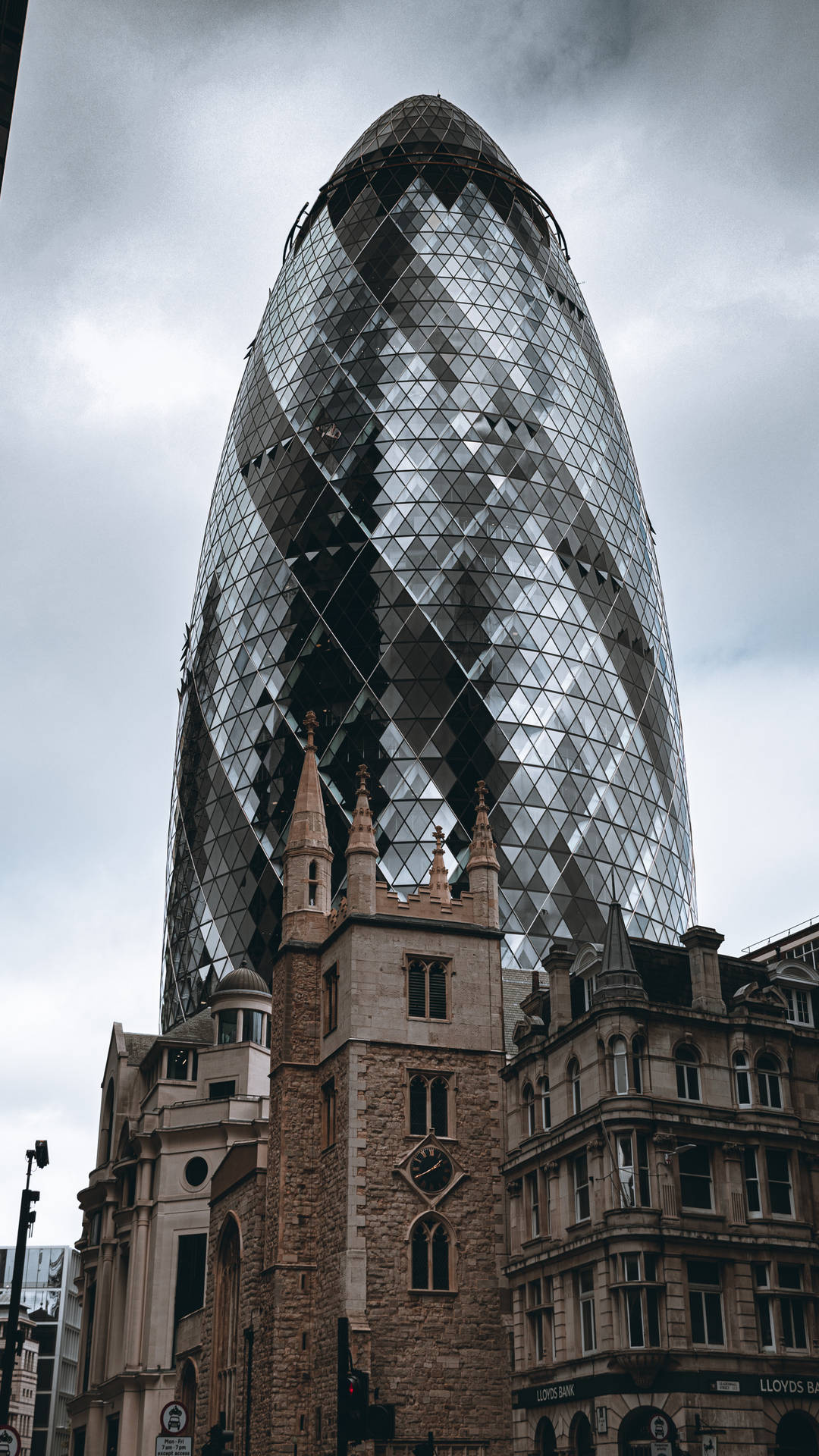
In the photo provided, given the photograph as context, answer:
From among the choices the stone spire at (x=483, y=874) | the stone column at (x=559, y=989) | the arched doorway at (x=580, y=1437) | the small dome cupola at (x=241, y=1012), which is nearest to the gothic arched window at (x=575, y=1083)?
the stone column at (x=559, y=989)

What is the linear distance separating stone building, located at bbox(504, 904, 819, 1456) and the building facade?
3372 inches

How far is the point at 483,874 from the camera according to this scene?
151ft

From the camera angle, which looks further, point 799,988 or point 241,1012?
point 241,1012

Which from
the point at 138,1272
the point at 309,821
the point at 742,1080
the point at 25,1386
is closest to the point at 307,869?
the point at 309,821

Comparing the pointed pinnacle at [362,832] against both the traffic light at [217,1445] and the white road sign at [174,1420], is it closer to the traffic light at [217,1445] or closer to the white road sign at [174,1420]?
the traffic light at [217,1445]

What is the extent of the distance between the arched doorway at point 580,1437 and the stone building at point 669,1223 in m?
0.04

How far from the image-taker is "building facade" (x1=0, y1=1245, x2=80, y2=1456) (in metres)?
121

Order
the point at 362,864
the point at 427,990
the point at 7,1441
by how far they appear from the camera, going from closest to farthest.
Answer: the point at 7,1441 → the point at 427,990 → the point at 362,864

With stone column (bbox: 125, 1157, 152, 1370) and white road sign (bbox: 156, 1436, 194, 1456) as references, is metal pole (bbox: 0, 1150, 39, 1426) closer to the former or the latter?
white road sign (bbox: 156, 1436, 194, 1456)

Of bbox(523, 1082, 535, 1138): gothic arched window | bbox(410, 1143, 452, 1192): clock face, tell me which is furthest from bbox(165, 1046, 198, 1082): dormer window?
bbox(523, 1082, 535, 1138): gothic arched window

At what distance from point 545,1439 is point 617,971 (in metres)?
10.6

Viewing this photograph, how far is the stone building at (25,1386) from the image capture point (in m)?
112

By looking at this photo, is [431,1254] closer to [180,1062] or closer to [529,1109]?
[529,1109]

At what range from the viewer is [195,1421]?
46906 millimetres
